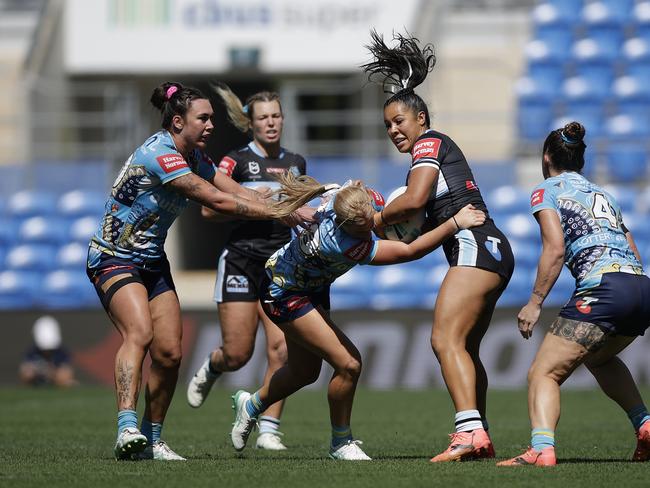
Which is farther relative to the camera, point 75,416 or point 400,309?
point 400,309

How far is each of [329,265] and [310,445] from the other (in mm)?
2178

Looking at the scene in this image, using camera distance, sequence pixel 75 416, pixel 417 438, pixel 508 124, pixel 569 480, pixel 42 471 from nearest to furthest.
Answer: pixel 569 480 → pixel 42 471 → pixel 417 438 → pixel 75 416 → pixel 508 124

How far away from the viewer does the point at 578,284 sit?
6703 mm

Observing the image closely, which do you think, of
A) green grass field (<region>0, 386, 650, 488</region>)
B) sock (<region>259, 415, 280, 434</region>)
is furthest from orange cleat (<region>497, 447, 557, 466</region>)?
sock (<region>259, 415, 280, 434</region>)

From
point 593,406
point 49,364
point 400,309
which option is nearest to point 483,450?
point 593,406

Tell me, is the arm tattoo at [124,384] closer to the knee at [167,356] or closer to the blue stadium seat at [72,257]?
the knee at [167,356]

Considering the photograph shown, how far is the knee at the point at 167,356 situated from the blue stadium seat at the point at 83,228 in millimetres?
10523

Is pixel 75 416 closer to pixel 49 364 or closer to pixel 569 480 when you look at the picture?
pixel 49 364

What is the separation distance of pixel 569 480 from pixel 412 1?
1398cm

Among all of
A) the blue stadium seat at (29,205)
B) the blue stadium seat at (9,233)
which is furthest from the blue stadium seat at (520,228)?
the blue stadium seat at (9,233)

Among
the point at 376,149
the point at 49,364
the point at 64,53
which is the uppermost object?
the point at 64,53

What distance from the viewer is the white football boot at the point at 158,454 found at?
7.23 meters

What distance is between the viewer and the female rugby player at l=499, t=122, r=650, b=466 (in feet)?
21.2

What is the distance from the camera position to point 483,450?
6758 mm
